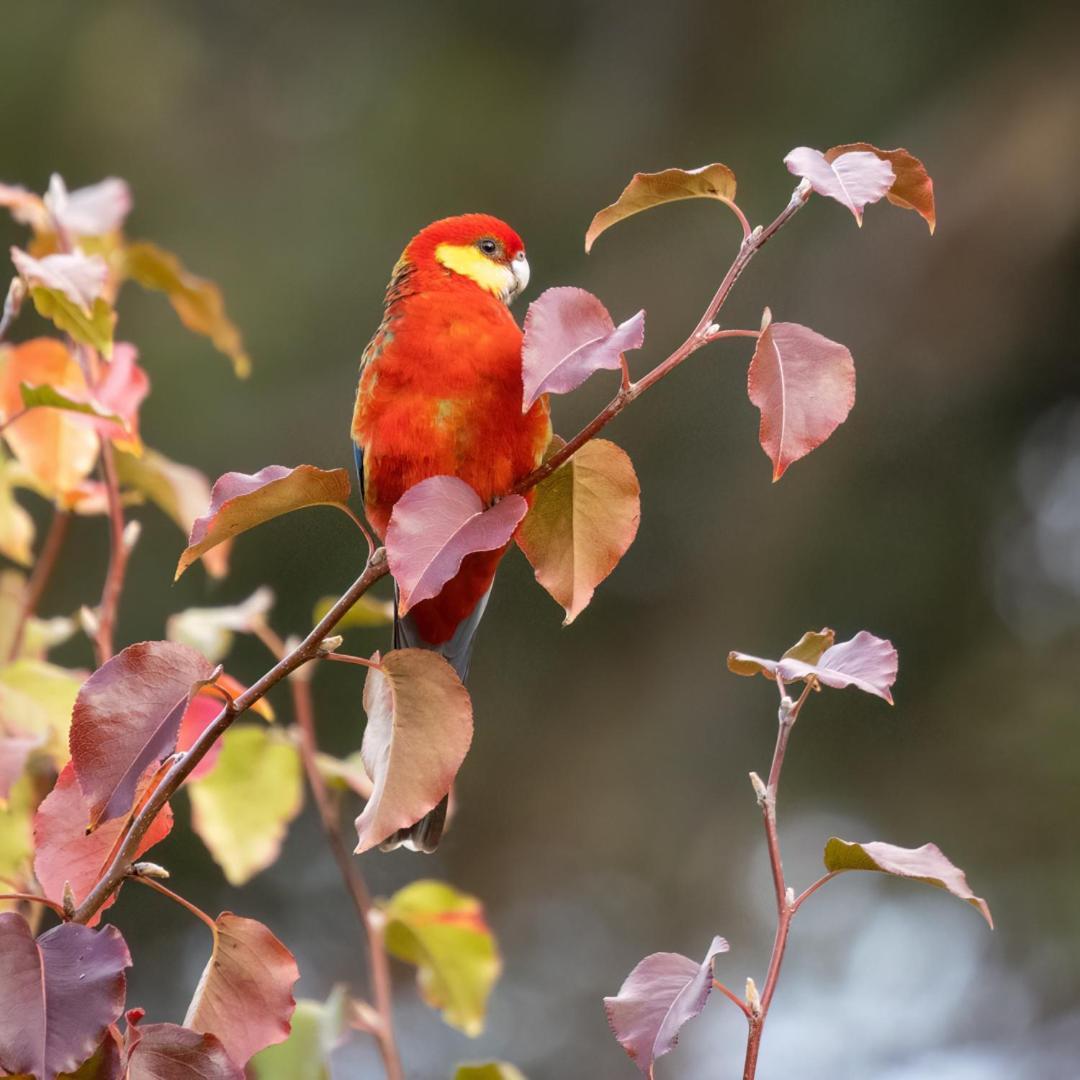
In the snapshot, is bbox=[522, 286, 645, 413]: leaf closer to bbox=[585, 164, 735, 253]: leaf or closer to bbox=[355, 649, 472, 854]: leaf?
bbox=[585, 164, 735, 253]: leaf

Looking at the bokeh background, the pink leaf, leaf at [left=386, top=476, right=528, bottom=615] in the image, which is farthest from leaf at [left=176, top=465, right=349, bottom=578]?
the bokeh background

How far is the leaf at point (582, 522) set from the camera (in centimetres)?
94

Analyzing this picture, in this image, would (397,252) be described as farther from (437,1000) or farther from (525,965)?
(437,1000)

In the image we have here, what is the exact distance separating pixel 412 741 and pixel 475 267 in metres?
0.86

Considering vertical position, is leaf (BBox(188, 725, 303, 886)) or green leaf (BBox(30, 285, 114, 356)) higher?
green leaf (BBox(30, 285, 114, 356))

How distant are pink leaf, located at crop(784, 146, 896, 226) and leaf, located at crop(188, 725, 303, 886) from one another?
837 millimetres

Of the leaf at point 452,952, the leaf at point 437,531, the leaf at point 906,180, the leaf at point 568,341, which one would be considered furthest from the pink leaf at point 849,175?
the leaf at point 452,952

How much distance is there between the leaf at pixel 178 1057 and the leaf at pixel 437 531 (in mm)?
257

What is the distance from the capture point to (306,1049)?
1.21 metres

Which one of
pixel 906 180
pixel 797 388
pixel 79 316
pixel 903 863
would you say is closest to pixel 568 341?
pixel 797 388

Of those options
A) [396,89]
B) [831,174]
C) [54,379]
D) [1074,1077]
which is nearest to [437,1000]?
[54,379]

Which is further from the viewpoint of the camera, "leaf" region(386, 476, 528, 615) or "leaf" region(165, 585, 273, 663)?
"leaf" region(165, 585, 273, 663)

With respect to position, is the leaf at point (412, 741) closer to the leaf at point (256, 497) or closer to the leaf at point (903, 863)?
the leaf at point (256, 497)

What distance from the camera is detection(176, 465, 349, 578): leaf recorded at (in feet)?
2.84
